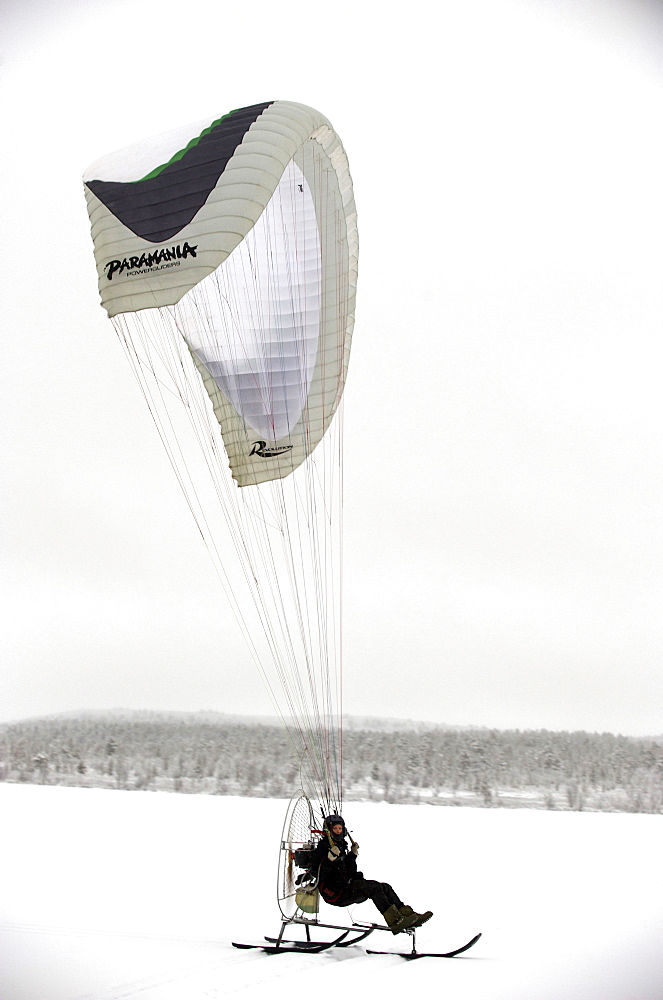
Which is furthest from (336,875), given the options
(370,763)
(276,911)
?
(370,763)

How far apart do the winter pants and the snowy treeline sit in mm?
8554

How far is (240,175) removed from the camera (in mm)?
5492

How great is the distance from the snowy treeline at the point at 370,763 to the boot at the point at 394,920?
8.65 metres

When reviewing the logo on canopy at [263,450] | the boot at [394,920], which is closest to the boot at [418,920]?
the boot at [394,920]

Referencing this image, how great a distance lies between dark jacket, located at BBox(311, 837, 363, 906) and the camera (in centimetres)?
516

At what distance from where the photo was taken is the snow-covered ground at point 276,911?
455cm

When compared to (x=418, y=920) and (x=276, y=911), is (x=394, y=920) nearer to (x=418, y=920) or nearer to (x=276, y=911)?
(x=418, y=920)

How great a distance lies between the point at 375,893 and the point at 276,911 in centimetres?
175

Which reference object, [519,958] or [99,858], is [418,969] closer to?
[519,958]

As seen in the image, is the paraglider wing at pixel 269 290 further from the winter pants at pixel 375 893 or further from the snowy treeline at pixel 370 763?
the snowy treeline at pixel 370 763

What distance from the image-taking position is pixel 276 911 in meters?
6.52

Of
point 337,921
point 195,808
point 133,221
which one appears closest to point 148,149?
point 133,221

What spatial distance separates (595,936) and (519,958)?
2.49ft

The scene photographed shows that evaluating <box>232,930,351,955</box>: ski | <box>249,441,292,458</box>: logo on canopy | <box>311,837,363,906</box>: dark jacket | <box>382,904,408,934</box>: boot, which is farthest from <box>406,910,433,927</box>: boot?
<box>249,441,292,458</box>: logo on canopy
